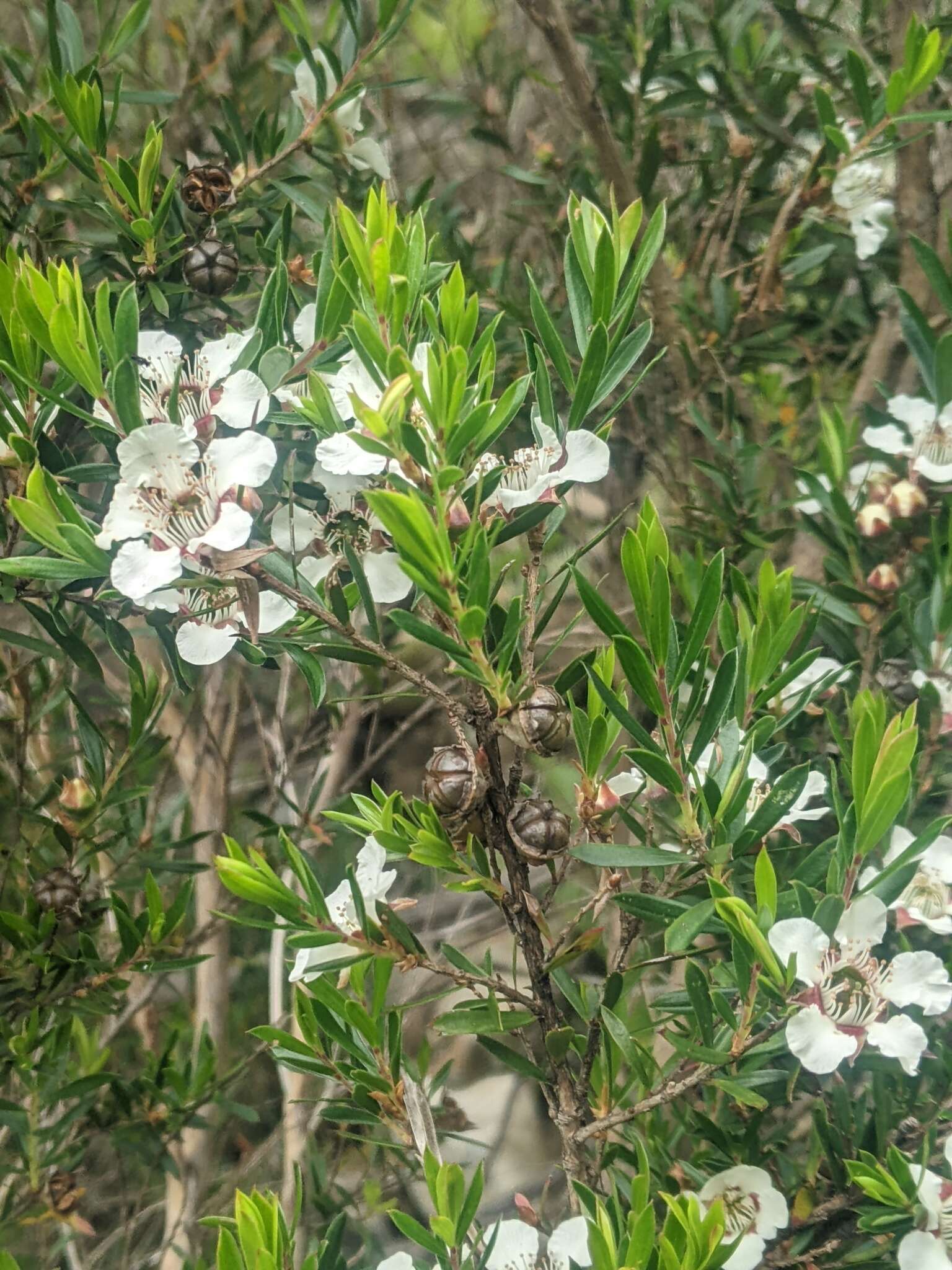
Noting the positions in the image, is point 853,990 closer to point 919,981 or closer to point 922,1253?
point 919,981

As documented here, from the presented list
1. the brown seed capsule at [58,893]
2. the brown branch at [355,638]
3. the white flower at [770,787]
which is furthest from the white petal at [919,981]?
the brown seed capsule at [58,893]

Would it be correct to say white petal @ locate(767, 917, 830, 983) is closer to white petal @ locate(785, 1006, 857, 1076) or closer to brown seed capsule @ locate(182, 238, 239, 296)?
white petal @ locate(785, 1006, 857, 1076)

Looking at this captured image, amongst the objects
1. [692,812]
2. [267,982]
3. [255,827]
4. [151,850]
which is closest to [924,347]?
[692,812]

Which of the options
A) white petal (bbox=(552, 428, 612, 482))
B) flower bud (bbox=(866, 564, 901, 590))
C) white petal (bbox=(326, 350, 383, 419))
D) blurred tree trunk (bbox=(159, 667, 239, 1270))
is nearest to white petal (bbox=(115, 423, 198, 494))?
white petal (bbox=(326, 350, 383, 419))

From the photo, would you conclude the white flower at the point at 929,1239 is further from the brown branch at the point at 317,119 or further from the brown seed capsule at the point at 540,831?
the brown branch at the point at 317,119

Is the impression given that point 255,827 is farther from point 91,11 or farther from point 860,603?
point 91,11
